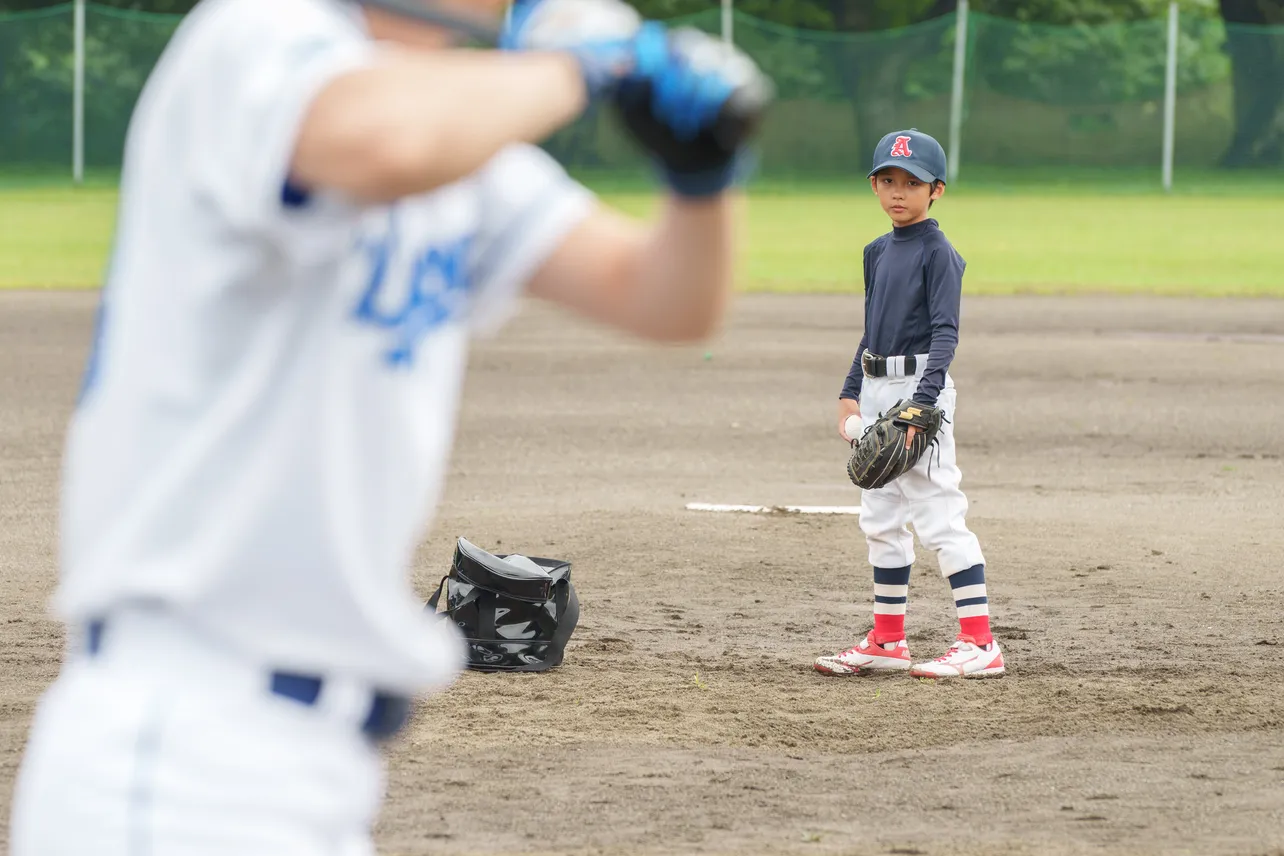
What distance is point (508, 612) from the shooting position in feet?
19.9

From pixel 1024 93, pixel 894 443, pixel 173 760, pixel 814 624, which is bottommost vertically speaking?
pixel 814 624

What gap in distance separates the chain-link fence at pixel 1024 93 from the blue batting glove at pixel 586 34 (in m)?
34.3

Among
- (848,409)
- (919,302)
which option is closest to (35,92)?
(848,409)

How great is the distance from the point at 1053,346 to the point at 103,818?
1420cm

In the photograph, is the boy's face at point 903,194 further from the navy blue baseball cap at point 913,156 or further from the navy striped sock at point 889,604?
the navy striped sock at point 889,604

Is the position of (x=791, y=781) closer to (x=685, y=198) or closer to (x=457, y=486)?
(x=685, y=198)

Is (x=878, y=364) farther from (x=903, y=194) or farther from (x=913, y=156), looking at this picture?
(x=913, y=156)

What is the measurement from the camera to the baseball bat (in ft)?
5.77

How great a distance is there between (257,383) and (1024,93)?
118 ft

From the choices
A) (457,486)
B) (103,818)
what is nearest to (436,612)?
(457,486)

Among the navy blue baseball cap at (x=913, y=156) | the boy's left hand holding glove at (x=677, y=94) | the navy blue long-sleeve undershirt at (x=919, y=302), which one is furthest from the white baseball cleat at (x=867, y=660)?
the boy's left hand holding glove at (x=677, y=94)

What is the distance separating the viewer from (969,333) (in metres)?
16.3

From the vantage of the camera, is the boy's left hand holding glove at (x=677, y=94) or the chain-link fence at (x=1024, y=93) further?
the chain-link fence at (x=1024, y=93)

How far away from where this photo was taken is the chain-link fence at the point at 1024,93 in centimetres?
3584
